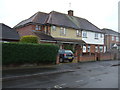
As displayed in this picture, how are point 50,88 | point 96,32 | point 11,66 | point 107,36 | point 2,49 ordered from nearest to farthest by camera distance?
1. point 50,88
2. point 2,49
3. point 11,66
4. point 96,32
5. point 107,36

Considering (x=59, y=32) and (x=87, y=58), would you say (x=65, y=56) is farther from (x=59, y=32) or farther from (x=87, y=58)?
(x=59, y=32)

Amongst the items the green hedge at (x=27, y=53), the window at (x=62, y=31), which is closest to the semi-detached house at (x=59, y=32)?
the window at (x=62, y=31)

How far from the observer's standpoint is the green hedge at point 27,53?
10.5 metres

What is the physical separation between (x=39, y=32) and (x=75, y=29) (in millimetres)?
7353

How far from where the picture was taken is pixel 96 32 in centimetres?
2886

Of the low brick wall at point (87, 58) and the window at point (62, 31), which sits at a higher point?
the window at point (62, 31)

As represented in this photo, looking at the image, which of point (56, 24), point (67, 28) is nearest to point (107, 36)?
point (67, 28)

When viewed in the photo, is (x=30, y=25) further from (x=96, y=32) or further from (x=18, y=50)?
(x=96, y=32)

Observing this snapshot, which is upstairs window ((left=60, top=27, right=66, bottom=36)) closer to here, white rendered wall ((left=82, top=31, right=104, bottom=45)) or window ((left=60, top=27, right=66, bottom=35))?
window ((left=60, top=27, right=66, bottom=35))

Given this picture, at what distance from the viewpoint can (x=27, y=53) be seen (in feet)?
38.0

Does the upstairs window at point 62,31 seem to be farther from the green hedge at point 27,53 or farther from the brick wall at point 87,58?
the green hedge at point 27,53

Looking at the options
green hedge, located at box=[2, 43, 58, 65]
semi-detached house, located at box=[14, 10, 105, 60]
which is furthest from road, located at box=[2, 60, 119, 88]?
semi-detached house, located at box=[14, 10, 105, 60]

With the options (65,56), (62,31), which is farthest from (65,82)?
(62,31)

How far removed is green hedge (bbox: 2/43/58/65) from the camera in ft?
34.4
